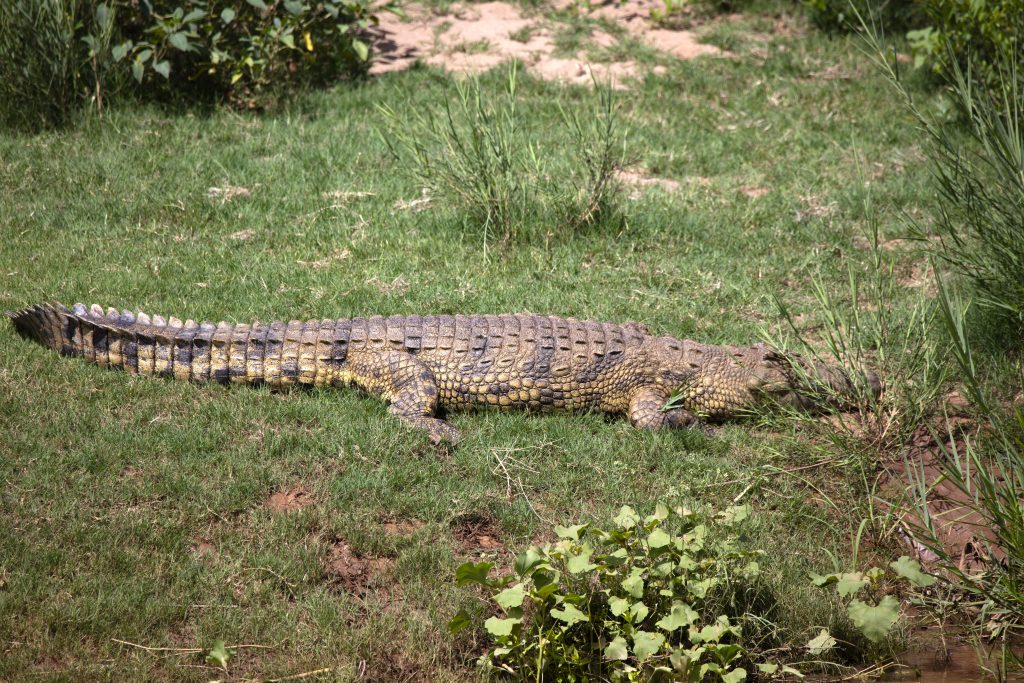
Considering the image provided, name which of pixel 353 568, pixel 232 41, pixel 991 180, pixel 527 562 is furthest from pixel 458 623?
pixel 232 41

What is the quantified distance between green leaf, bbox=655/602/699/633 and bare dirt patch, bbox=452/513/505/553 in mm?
934

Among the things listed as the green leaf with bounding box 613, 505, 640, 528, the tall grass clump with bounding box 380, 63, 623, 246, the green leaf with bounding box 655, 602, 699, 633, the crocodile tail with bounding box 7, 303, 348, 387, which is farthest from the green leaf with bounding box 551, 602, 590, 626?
the tall grass clump with bounding box 380, 63, 623, 246

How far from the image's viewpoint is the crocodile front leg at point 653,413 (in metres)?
5.28

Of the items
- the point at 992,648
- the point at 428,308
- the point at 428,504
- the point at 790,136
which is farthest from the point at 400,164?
the point at 992,648

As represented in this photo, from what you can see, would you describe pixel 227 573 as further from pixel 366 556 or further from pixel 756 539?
pixel 756 539

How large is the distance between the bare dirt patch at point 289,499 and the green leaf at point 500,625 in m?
1.21

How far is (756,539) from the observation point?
439 centimetres

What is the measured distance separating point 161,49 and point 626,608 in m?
6.64

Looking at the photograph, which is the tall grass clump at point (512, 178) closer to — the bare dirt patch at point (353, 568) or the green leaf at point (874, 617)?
the bare dirt patch at point (353, 568)

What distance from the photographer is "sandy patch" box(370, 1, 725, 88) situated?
9.54 metres

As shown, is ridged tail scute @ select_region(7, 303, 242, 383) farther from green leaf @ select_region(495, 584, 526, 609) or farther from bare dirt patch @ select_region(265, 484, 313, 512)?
green leaf @ select_region(495, 584, 526, 609)

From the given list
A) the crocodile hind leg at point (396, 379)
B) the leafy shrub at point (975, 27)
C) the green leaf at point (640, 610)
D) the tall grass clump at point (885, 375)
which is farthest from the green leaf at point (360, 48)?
the green leaf at point (640, 610)

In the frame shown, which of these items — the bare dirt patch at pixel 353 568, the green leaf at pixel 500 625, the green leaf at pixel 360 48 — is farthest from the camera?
the green leaf at pixel 360 48

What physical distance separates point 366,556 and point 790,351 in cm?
279
